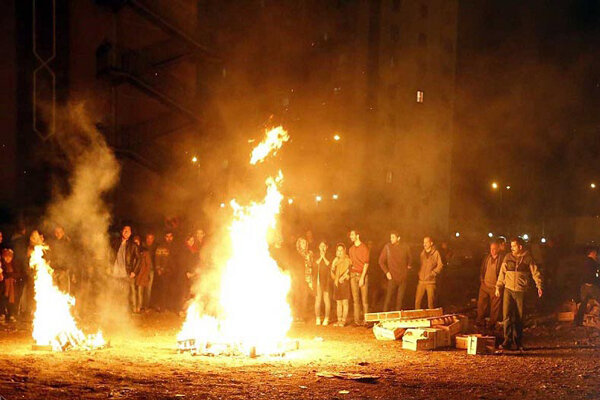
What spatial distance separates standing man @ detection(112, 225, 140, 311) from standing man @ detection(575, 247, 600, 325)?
9.05 m

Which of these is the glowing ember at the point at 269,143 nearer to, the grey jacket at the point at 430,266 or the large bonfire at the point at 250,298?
the large bonfire at the point at 250,298

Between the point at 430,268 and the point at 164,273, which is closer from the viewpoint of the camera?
the point at 430,268

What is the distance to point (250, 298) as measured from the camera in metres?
10.8

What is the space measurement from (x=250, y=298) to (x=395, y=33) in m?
30.5

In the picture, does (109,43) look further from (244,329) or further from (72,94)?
(244,329)

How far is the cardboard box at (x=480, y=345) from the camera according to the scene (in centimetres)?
1007

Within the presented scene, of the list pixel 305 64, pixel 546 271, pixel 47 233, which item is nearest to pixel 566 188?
pixel 305 64

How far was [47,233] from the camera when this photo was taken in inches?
530

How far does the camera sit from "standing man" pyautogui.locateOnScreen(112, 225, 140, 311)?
12844 mm

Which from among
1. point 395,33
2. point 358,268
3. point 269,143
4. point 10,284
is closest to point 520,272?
point 358,268

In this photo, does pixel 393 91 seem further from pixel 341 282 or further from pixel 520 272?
pixel 520 272

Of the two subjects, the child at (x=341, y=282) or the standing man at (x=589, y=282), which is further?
the child at (x=341, y=282)

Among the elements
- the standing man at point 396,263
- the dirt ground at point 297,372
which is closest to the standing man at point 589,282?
the dirt ground at point 297,372

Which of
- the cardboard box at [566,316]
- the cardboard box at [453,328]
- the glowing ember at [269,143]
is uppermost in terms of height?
the glowing ember at [269,143]
